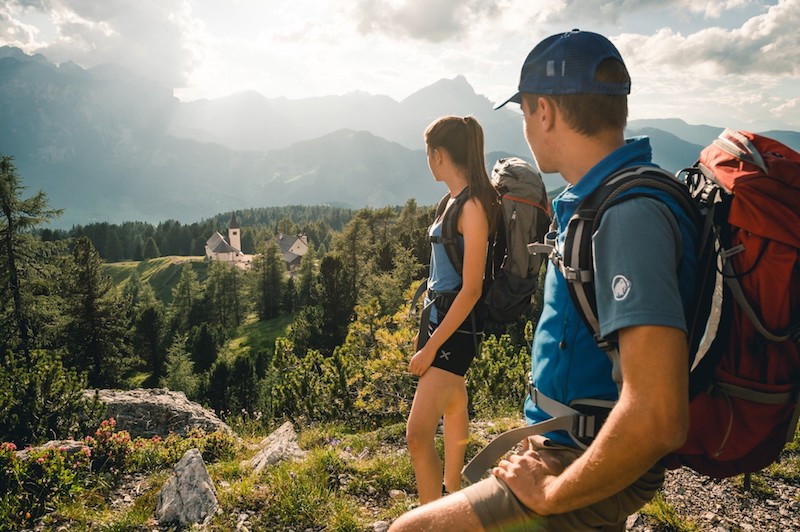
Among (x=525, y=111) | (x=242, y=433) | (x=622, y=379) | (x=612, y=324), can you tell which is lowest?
(x=242, y=433)

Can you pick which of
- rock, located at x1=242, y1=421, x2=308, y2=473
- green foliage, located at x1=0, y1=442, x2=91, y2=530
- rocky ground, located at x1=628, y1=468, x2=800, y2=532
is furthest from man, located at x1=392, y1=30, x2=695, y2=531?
green foliage, located at x1=0, y1=442, x2=91, y2=530

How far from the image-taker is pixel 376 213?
6450cm

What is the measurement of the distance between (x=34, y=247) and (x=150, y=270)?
289ft

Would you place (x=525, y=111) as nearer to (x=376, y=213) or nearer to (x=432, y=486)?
(x=432, y=486)

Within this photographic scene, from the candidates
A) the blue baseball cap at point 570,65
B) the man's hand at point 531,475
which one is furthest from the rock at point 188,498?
the blue baseball cap at point 570,65

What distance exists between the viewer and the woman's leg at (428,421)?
3.35 meters

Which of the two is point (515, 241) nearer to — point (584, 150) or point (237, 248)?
point (584, 150)

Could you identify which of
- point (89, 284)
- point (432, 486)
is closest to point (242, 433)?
point (432, 486)

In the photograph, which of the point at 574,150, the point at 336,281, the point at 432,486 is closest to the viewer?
the point at 574,150

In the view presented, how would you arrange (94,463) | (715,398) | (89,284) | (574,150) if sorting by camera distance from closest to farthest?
(715,398) → (574,150) → (94,463) → (89,284)

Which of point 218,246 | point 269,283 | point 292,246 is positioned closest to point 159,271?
point 218,246

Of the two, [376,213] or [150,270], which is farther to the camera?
[150,270]

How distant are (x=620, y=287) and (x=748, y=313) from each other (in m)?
0.41

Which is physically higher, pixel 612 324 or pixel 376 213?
pixel 376 213
